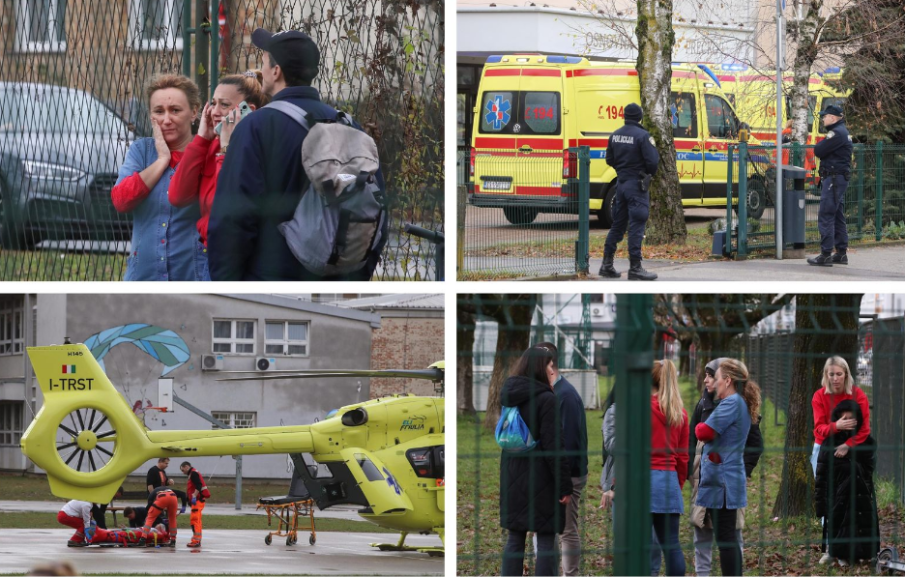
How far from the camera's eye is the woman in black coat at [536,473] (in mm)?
4633

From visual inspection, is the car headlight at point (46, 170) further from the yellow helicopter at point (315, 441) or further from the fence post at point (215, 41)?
the yellow helicopter at point (315, 441)

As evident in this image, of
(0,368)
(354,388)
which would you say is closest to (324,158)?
(354,388)

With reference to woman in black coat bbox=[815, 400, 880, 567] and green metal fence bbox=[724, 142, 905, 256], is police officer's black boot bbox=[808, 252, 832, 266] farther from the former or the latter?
woman in black coat bbox=[815, 400, 880, 567]

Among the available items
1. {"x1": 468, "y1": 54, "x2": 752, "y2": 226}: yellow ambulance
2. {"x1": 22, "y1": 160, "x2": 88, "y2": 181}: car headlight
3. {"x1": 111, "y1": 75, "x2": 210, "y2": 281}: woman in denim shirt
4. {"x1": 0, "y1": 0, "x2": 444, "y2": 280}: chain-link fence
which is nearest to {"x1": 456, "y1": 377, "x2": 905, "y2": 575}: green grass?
{"x1": 0, "y1": 0, "x2": 444, "y2": 280}: chain-link fence

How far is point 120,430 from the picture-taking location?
292 inches

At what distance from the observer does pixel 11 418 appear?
873 centimetres

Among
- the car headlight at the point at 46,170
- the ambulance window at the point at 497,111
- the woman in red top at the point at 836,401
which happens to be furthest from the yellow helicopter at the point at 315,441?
the ambulance window at the point at 497,111

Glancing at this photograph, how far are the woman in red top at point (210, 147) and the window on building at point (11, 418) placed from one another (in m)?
4.51

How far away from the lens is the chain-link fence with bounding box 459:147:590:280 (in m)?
8.73

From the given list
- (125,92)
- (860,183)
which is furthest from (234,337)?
(860,183)

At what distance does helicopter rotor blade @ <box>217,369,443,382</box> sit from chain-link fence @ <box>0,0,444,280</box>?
1.57m

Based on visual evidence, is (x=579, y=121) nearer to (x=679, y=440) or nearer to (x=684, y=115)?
(x=684, y=115)

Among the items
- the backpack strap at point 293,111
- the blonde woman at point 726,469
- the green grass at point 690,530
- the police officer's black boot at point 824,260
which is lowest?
the green grass at point 690,530

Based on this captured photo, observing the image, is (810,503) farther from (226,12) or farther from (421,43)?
(226,12)
